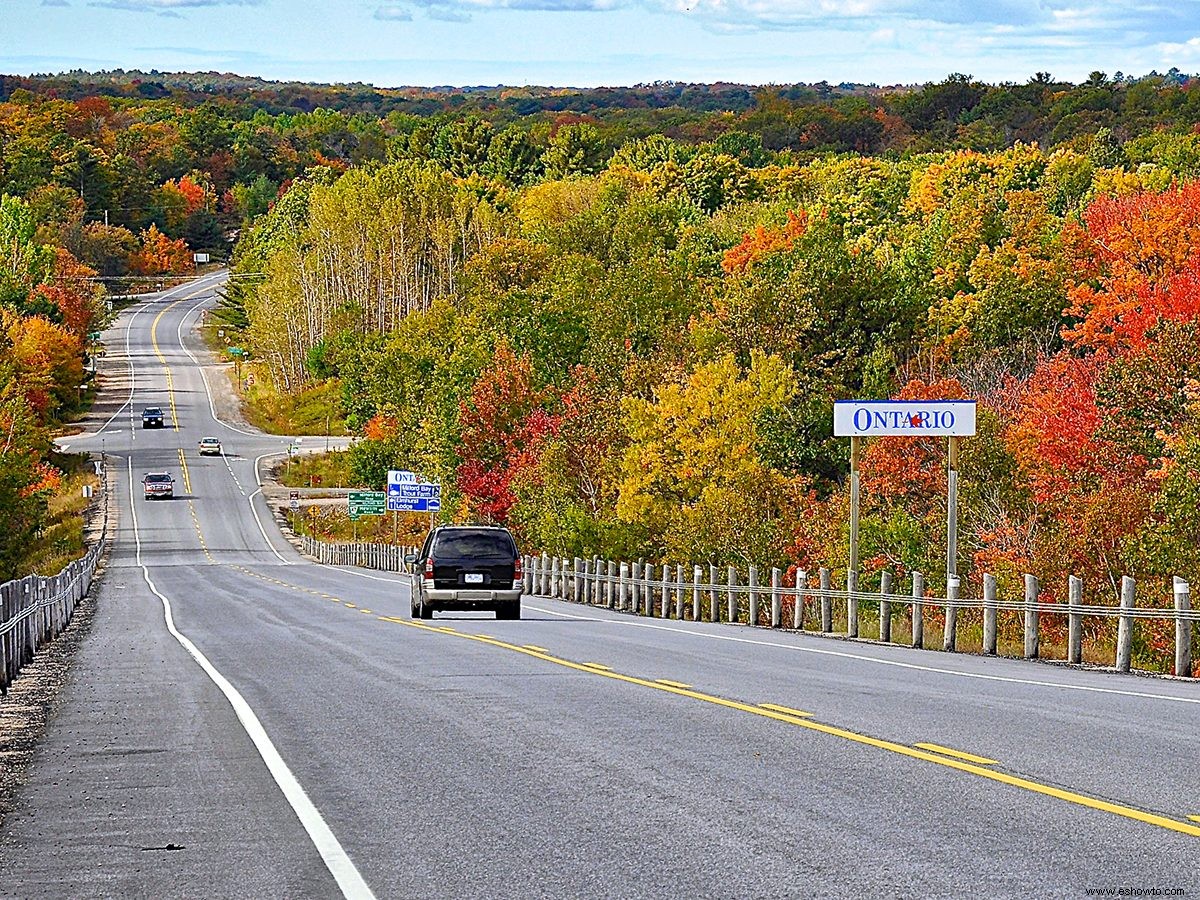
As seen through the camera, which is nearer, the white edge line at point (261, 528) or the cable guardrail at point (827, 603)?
the cable guardrail at point (827, 603)

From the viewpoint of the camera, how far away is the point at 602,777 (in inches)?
428

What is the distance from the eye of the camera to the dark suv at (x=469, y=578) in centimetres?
3338

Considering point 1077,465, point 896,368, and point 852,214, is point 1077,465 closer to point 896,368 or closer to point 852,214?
point 896,368

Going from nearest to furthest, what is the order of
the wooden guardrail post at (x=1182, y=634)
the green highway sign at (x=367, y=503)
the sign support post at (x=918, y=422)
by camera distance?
1. the wooden guardrail post at (x=1182, y=634)
2. the sign support post at (x=918, y=422)
3. the green highway sign at (x=367, y=503)

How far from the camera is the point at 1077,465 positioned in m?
49.7

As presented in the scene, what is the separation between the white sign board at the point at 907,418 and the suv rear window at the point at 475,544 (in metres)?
7.30

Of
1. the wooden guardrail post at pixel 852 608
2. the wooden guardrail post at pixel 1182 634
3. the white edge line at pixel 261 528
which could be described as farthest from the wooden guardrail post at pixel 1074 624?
the white edge line at pixel 261 528

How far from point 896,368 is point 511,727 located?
64203 millimetres

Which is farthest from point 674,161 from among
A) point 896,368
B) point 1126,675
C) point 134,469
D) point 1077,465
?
point 1126,675

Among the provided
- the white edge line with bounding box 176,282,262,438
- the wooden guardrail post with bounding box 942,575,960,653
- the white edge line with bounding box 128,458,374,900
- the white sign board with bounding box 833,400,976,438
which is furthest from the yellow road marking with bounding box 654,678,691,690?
the white edge line with bounding box 176,282,262,438

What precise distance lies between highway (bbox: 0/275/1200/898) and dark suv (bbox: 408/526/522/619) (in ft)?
33.8

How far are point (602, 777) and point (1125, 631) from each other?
11428mm

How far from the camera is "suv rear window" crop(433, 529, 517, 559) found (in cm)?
3359

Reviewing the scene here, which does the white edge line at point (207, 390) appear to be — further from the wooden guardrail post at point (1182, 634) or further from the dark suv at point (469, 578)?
the wooden guardrail post at point (1182, 634)
